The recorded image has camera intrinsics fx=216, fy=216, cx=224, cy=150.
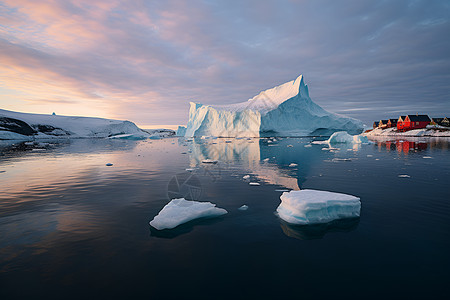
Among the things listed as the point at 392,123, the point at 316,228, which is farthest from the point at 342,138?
the point at 392,123

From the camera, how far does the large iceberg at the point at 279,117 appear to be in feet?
158

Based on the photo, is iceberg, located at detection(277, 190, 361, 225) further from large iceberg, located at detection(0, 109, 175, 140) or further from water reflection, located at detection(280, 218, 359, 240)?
large iceberg, located at detection(0, 109, 175, 140)

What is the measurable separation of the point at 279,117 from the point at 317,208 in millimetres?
46490

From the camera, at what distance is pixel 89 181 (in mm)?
9086

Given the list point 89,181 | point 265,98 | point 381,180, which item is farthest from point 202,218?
point 265,98

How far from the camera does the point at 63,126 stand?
78.6 m

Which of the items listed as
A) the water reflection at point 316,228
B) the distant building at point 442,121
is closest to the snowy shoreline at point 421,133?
the distant building at point 442,121

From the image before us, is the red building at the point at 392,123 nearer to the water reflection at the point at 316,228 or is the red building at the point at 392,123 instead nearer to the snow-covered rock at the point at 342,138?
the snow-covered rock at the point at 342,138

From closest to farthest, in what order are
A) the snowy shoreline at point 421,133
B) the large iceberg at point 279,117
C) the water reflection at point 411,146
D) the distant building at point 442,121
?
the water reflection at point 411,146, the snowy shoreline at point 421,133, the large iceberg at point 279,117, the distant building at point 442,121

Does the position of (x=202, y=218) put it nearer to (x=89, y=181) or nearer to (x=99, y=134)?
(x=89, y=181)

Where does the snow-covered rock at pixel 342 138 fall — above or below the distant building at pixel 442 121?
below

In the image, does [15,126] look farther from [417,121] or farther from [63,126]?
[417,121]

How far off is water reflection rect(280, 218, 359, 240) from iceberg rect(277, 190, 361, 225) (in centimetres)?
11

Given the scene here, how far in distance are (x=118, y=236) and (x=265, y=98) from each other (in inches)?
2142
